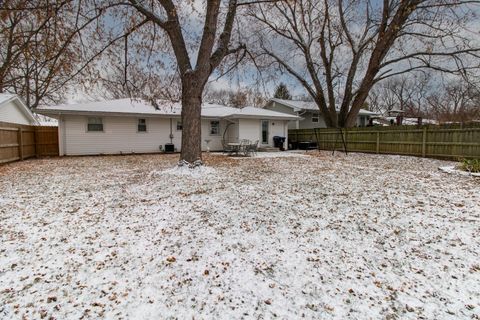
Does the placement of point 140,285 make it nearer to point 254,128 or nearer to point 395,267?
point 395,267

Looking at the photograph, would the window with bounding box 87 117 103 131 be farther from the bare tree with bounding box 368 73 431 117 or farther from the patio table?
the bare tree with bounding box 368 73 431 117

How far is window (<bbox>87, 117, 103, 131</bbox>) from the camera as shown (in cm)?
1474

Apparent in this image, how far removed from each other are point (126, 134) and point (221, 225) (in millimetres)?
13681

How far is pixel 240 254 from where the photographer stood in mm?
3039

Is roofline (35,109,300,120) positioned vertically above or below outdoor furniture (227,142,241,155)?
above

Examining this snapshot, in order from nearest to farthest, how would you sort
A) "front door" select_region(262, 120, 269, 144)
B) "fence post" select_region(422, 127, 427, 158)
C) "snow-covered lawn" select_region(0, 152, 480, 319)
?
"snow-covered lawn" select_region(0, 152, 480, 319)
"fence post" select_region(422, 127, 427, 158)
"front door" select_region(262, 120, 269, 144)

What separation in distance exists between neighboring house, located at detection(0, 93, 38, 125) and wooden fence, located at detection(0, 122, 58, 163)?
83.5 inches

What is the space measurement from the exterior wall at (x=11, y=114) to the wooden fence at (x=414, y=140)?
61.6ft

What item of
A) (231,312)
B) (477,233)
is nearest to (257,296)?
(231,312)

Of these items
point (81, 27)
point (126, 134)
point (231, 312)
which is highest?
point (81, 27)

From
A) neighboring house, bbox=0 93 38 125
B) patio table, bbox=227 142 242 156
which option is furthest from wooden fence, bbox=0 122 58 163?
patio table, bbox=227 142 242 156

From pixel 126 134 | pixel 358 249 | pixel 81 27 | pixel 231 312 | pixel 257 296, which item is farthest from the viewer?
pixel 126 134

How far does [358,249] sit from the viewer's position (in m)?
3.16

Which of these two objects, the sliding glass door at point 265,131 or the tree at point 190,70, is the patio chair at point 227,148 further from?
the tree at point 190,70
